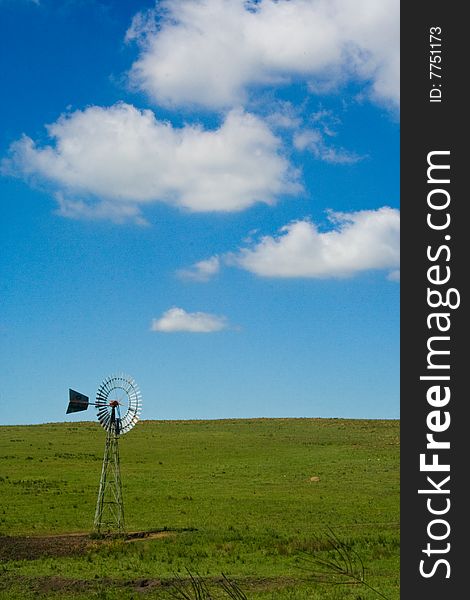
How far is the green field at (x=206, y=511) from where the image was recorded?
2477 cm

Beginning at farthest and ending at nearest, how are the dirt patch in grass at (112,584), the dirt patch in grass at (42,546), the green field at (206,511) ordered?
the dirt patch in grass at (42,546) → the green field at (206,511) → the dirt patch in grass at (112,584)

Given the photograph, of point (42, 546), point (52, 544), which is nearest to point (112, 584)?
point (42, 546)

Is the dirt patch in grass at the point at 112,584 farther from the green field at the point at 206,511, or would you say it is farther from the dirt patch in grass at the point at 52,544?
the dirt patch in grass at the point at 52,544

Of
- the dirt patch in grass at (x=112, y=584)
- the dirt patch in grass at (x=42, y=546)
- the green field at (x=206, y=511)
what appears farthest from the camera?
the dirt patch in grass at (x=42, y=546)

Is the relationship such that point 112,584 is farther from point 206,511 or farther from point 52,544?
point 206,511

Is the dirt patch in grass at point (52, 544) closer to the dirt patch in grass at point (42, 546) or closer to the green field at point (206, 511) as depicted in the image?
the dirt patch in grass at point (42, 546)

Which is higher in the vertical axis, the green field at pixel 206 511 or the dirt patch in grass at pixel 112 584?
the green field at pixel 206 511

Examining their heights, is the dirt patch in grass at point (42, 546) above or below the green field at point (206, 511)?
below

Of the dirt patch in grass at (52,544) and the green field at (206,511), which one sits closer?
the green field at (206,511)

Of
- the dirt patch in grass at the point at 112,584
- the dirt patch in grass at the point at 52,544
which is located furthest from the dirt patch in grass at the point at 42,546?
the dirt patch in grass at the point at 112,584

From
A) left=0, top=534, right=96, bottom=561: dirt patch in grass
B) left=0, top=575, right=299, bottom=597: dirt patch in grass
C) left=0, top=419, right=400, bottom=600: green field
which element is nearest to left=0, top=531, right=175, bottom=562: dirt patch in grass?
left=0, top=534, right=96, bottom=561: dirt patch in grass

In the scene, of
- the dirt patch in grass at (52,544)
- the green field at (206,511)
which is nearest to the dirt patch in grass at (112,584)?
the green field at (206,511)

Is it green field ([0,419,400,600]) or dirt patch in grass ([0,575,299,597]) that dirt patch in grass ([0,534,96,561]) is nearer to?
green field ([0,419,400,600])

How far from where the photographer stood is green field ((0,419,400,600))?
24.8 meters
